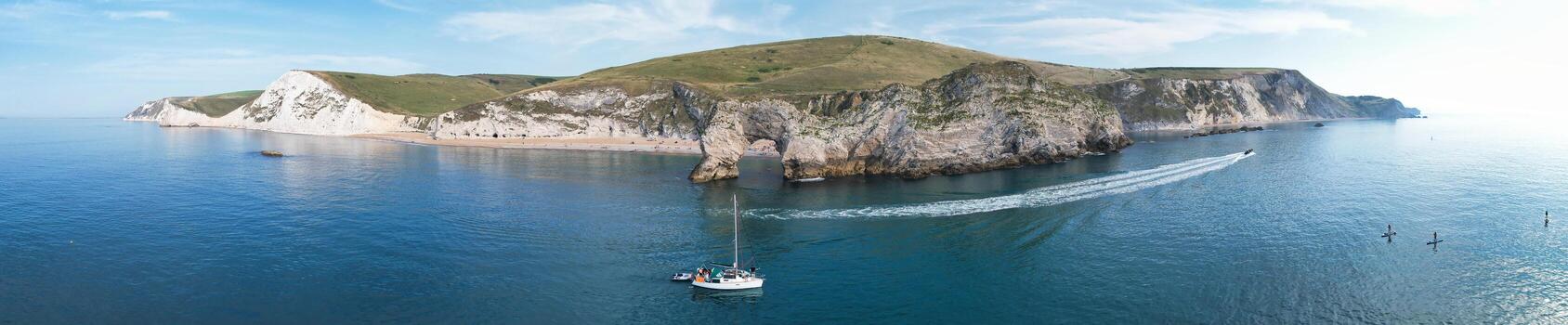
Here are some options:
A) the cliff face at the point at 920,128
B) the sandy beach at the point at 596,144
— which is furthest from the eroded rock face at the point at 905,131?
the sandy beach at the point at 596,144

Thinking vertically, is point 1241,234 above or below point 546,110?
below

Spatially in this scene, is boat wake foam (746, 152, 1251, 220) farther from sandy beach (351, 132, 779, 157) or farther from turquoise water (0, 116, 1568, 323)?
sandy beach (351, 132, 779, 157)

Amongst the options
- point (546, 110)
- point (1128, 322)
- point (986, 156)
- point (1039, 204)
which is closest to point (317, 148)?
point (546, 110)

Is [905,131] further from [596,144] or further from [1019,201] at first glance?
[596,144]

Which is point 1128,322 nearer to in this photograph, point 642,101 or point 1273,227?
point 1273,227

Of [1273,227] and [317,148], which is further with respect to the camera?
[317,148]

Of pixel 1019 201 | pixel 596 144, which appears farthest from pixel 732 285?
pixel 596 144

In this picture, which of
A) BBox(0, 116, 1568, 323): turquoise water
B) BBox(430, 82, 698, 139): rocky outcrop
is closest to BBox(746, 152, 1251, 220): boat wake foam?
BBox(0, 116, 1568, 323): turquoise water
